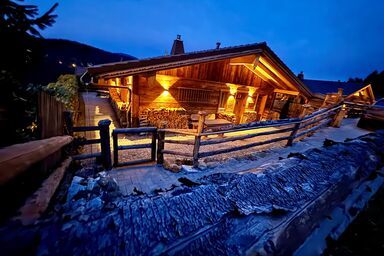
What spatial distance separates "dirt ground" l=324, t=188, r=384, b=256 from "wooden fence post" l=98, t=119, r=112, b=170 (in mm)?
3671

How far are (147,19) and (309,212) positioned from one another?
217763 mm

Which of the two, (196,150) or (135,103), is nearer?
(196,150)

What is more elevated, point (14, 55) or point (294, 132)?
point (14, 55)

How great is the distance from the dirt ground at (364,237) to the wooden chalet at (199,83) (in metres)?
6.40

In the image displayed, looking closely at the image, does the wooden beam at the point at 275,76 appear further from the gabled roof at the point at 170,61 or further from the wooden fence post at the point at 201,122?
the wooden fence post at the point at 201,122

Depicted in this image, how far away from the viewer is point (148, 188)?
9.83 feet

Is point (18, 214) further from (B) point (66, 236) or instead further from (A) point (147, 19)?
(A) point (147, 19)

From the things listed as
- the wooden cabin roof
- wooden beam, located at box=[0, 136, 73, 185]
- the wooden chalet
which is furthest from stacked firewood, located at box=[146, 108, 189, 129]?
wooden beam, located at box=[0, 136, 73, 185]

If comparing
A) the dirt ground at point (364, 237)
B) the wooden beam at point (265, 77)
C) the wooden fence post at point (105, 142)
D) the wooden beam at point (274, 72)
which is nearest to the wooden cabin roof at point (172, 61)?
the wooden beam at point (274, 72)

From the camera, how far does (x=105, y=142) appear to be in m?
3.42

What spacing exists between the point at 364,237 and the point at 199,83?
8.20 m

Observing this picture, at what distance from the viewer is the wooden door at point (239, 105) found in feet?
35.9

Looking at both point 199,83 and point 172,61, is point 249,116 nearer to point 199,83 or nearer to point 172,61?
point 199,83

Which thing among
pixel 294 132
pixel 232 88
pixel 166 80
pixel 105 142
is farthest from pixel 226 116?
pixel 105 142
